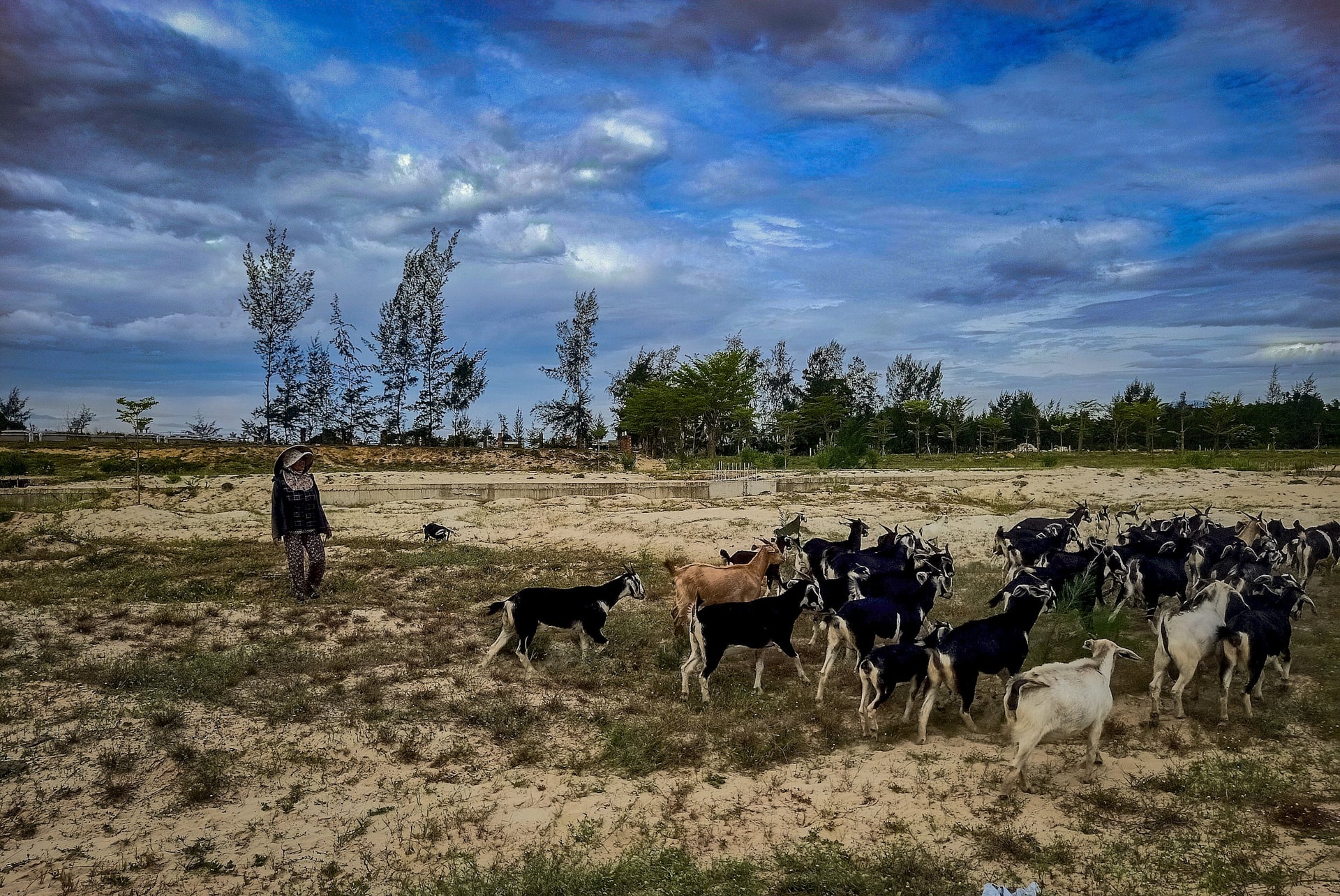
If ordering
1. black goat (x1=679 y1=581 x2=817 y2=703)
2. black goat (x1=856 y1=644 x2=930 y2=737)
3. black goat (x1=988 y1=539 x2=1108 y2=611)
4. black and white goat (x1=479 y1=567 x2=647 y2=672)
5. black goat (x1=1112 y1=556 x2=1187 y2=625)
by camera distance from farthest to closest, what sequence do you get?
black goat (x1=1112 y1=556 x2=1187 y2=625) < black goat (x1=988 y1=539 x2=1108 y2=611) < black and white goat (x1=479 y1=567 x2=647 y2=672) < black goat (x1=679 y1=581 x2=817 y2=703) < black goat (x1=856 y1=644 x2=930 y2=737)

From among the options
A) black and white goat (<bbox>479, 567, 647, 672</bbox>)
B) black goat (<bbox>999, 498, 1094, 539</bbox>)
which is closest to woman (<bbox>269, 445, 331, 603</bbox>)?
black and white goat (<bbox>479, 567, 647, 672</bbox>)

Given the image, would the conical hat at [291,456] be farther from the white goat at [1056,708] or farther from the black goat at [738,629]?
the white goat at [1056,708]

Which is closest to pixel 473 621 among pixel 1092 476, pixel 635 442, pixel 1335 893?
pixel 1335 893

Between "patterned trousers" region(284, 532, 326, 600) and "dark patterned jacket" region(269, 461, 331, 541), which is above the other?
"dark patterned jacket" region(269, 461, 331, 541)

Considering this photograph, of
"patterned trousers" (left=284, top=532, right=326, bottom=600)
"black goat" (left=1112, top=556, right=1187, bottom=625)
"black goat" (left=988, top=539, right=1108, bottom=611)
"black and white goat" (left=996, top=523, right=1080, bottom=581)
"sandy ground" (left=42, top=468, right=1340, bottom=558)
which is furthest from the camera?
"sandy ground" (left=42, top=468, right=1340, bottom=558)

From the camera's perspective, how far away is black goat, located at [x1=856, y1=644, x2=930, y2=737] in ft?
21.9

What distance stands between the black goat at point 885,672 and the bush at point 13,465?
118ft

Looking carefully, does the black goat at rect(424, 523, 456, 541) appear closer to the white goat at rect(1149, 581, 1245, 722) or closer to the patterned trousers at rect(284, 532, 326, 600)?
the patterned trousers at rect(284, 532, 326, 600)

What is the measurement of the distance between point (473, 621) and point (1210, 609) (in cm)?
845

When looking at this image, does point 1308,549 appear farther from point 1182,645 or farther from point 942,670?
point 942,670

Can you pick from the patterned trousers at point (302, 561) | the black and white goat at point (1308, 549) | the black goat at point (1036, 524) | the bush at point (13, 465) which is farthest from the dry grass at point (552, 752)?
the bush at point (13, 465)

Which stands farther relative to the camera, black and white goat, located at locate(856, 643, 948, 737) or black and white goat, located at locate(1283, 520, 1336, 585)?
black and white goat, located at locate(1283, 520, 1336, 585)

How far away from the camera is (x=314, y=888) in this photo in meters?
4.61

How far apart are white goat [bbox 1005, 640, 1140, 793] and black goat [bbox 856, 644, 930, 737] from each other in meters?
0.85
